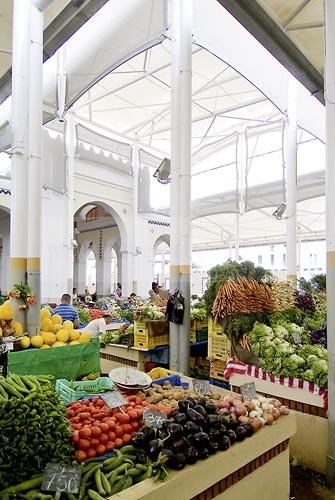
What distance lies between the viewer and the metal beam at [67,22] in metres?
5.25

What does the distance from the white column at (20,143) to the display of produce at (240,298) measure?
227 cm

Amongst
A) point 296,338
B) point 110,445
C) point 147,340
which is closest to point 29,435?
point 110,445

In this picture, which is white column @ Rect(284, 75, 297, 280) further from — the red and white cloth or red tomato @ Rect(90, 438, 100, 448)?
red tomato @ Rect(90, 438, 100, 448)

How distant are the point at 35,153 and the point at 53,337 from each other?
2137mm

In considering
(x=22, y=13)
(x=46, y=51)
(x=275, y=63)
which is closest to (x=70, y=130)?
(x=46, y=51)

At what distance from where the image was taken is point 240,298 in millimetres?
4348

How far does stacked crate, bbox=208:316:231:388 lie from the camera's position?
460 cm

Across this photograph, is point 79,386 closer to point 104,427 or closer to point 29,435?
point 104,427

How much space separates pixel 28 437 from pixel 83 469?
12.6 inches

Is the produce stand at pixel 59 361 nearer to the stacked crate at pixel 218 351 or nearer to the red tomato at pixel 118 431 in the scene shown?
the stacked crate at pixel 218 351

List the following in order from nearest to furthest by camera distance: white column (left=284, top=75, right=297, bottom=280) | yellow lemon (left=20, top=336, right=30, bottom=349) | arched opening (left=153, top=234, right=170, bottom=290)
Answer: yellow lemon (left=20, top=336, right=30, bottom=349) → white column (left=284, top=75, right=297, bottom=280) → arched opening (left=153, top=234, right=170, bottom=290)

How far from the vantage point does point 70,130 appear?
1127cm

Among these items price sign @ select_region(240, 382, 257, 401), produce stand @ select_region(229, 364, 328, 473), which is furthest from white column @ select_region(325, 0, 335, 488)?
price sign @ select_region(240, 382, 257, 401)

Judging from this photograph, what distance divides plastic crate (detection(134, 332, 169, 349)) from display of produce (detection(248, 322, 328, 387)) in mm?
1605
